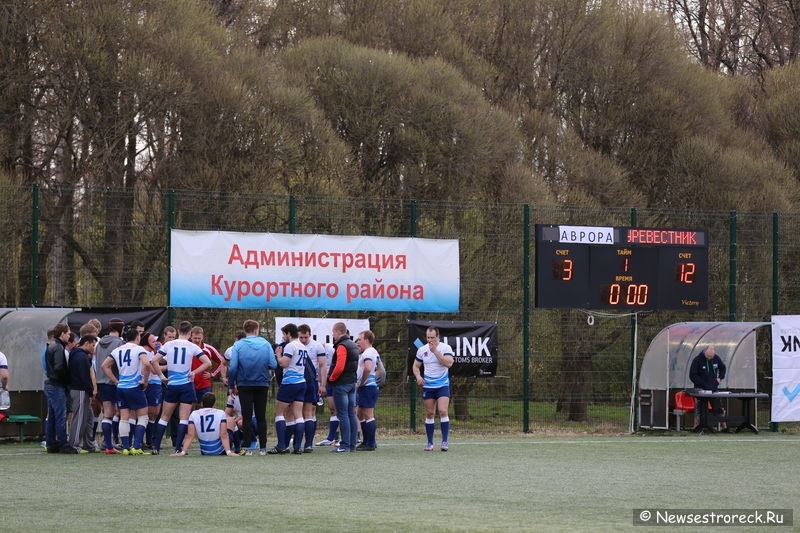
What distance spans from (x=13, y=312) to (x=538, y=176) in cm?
1256

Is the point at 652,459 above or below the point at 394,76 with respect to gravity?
below

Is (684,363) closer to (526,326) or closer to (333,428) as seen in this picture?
(526,326)

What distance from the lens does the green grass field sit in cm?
893

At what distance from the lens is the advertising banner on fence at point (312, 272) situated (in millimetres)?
19234

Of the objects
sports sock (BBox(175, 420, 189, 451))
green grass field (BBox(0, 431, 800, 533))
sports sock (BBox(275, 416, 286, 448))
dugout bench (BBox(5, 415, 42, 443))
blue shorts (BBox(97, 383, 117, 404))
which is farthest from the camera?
dugout bench (BBox(5, 415, 42, 443))

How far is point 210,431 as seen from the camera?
609 inches

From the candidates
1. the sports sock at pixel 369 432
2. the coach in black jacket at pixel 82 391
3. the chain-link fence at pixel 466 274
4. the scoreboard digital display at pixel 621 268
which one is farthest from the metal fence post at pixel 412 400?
the coach in black jacket at pixel 82 391

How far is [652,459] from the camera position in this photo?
50.2ft

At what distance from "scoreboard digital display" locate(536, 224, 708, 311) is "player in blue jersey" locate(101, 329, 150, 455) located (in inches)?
287

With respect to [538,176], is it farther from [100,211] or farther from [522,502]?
[522,502]

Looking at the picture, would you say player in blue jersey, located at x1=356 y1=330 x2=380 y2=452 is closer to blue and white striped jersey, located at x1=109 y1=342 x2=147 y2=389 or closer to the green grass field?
the green grass field

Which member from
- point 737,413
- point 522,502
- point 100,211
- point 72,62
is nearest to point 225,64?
point 72,62

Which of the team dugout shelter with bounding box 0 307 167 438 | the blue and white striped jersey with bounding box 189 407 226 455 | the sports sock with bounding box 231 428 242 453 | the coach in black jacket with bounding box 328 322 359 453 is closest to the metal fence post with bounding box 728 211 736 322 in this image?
the coach in black jacket with bounding box 328 322 359 453

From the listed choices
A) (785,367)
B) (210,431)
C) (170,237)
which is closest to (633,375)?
(785,367)
